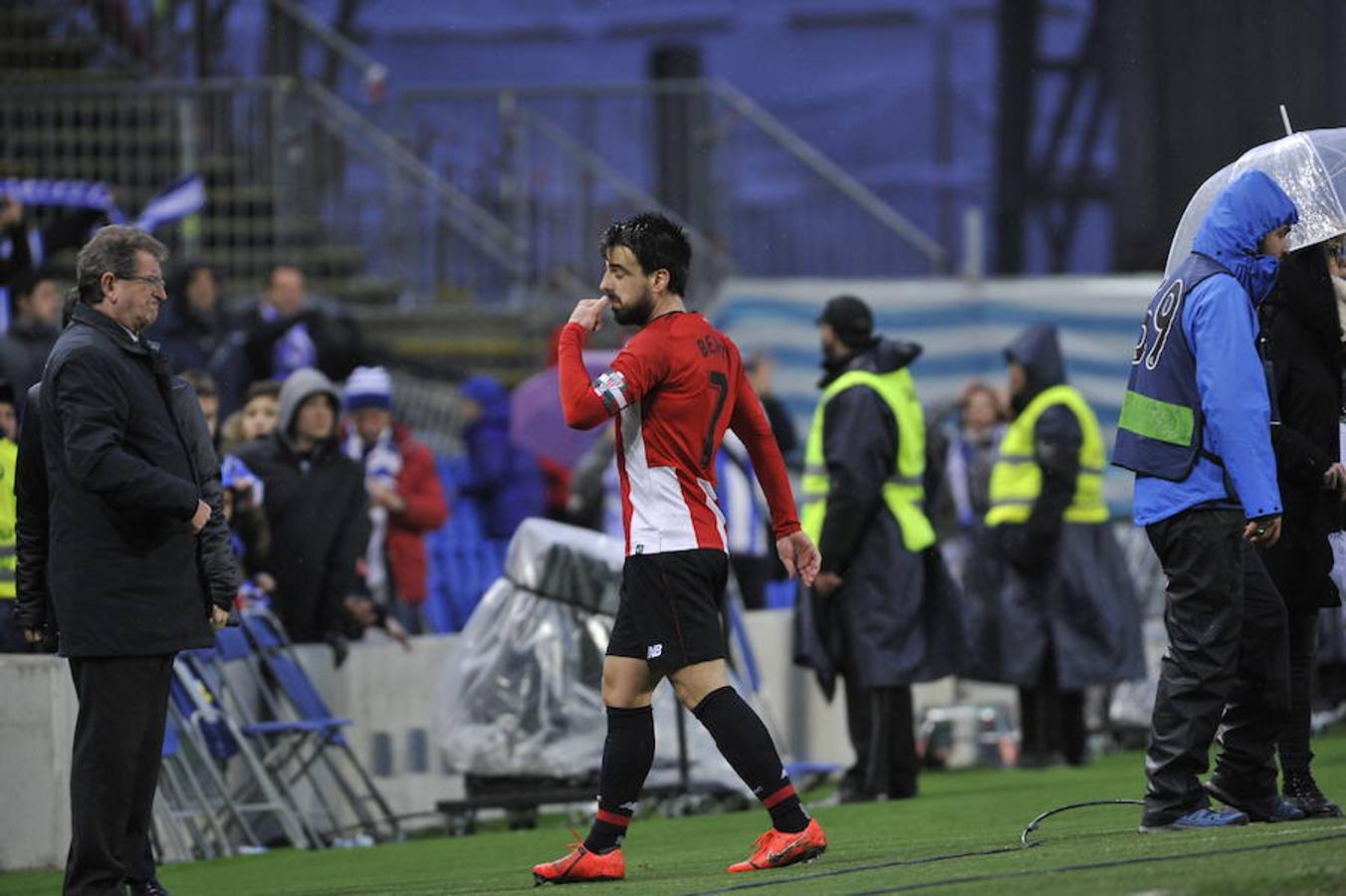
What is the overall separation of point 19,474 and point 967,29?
14.7 m

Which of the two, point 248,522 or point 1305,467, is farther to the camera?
point 248,522

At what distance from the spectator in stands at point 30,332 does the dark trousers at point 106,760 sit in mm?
5919

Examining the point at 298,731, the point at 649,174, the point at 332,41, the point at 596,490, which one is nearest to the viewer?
the point at 298,731

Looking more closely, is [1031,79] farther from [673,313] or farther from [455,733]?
[673,313]

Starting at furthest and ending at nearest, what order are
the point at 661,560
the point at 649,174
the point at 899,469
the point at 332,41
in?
the point at 332,41 < the point at 649,174 < the point at 899,469 < the point at 661,560

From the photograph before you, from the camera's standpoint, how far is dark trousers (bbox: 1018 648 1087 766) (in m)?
15.0

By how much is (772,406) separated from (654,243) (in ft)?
29.8

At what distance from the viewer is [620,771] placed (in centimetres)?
845

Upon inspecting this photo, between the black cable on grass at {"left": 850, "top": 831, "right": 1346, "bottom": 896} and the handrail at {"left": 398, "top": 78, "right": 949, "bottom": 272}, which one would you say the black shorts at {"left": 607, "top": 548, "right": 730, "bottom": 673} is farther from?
the handrail at {"left": 398, "top": 78, "right": 949, "bottom": 272}

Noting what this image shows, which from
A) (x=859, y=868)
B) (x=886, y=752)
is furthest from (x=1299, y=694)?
(x=886, y=752)

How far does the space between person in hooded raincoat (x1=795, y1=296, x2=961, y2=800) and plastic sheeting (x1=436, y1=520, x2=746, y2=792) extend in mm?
707

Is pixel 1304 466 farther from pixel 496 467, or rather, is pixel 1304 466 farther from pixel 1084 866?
pixel 496 467

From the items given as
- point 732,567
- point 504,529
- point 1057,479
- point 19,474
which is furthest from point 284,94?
point 19,474

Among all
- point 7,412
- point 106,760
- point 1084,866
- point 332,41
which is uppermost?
point 332,41
